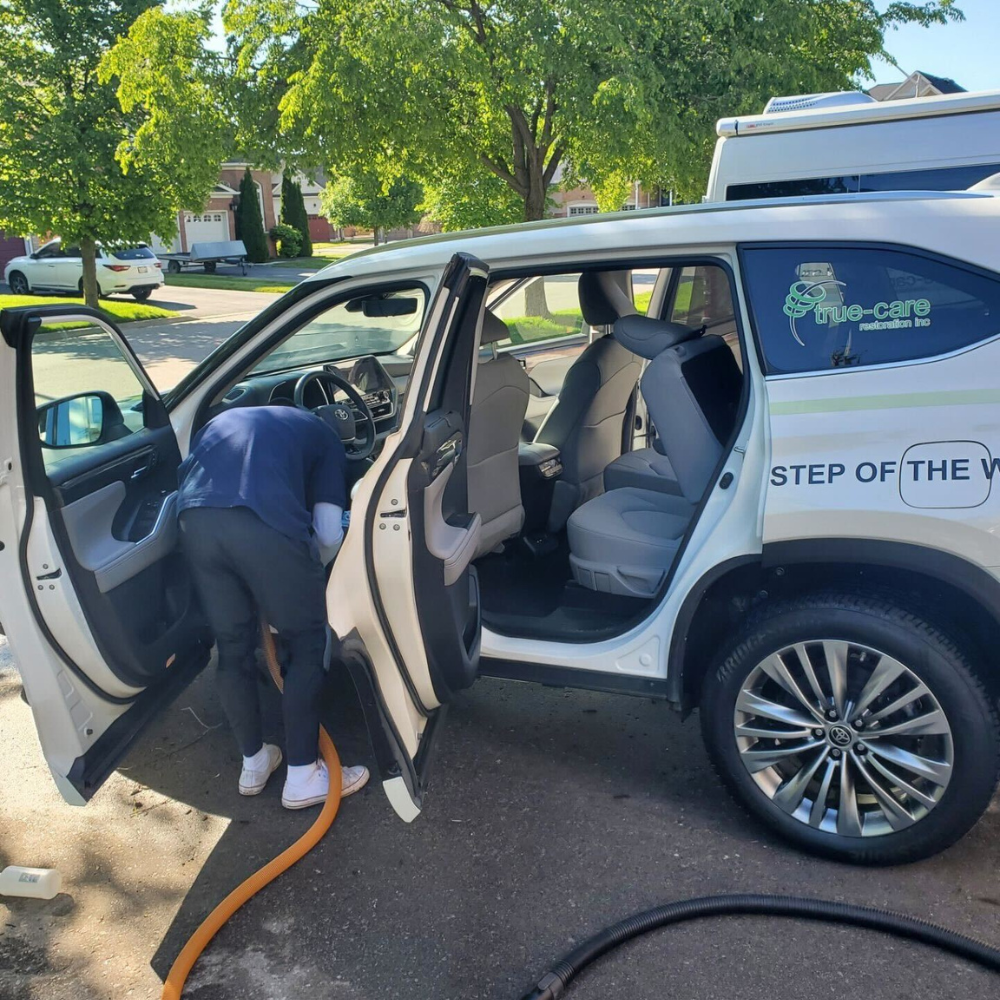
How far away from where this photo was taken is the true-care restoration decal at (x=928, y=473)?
2.47m

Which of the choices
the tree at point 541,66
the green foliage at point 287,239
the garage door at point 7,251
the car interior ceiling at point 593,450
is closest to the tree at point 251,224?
the green foliage at point 287,239

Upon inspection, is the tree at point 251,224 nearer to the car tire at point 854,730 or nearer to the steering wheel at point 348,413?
the steering wheel at point 348,413

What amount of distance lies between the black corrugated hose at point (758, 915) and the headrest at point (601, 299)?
2434 millimetres

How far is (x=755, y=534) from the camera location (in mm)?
2746

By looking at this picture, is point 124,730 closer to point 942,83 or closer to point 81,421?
point 81,421

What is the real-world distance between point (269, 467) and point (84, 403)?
91cm

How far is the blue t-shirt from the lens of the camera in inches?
114

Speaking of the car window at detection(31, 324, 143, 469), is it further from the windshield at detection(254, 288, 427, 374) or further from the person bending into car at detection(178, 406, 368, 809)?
the windshield at detection(254, 288, 427, 374)

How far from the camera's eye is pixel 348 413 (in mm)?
3811

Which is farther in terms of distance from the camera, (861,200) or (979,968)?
(861,200)

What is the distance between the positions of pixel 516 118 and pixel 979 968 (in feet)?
31.8

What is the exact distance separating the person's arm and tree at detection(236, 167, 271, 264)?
3524 cm

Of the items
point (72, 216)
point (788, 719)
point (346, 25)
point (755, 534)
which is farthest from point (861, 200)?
point (72, 216)

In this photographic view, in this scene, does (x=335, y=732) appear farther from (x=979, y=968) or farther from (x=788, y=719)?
(x=979, y=968)
